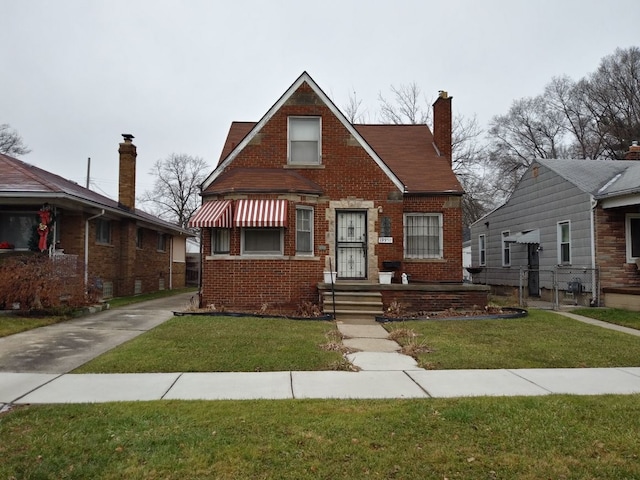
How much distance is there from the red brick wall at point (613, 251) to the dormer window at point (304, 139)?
29.5 feet

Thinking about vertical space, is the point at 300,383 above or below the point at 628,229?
below

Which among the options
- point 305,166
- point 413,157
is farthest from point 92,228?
point 413,157

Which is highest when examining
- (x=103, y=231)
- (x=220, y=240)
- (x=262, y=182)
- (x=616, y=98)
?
(x=616, y=98)

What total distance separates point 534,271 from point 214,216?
Answer: 12472mm

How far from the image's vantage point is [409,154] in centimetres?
1681

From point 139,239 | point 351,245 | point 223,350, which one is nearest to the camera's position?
point 223,350

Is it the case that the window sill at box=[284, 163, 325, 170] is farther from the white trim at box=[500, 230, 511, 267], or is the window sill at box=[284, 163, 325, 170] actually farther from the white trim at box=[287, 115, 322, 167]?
the white trim at box=[500, 230, 511, 267]

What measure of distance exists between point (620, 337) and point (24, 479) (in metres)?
10.1

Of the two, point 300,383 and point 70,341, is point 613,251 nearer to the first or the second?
point 300,383

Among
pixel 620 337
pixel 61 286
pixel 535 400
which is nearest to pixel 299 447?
pixel 535 400

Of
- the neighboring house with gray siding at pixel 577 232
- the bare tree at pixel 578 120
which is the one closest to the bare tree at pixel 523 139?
the bare tree at pixel 578 120

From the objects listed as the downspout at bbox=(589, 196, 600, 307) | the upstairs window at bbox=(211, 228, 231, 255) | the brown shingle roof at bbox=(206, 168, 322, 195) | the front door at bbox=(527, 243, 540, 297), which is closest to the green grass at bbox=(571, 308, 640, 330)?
the downspout at bbox=(589, 196, 600, 307)

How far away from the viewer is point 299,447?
4.02m

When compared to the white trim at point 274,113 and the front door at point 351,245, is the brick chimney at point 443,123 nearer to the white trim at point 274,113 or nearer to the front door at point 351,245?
the white trim at point 274,113
